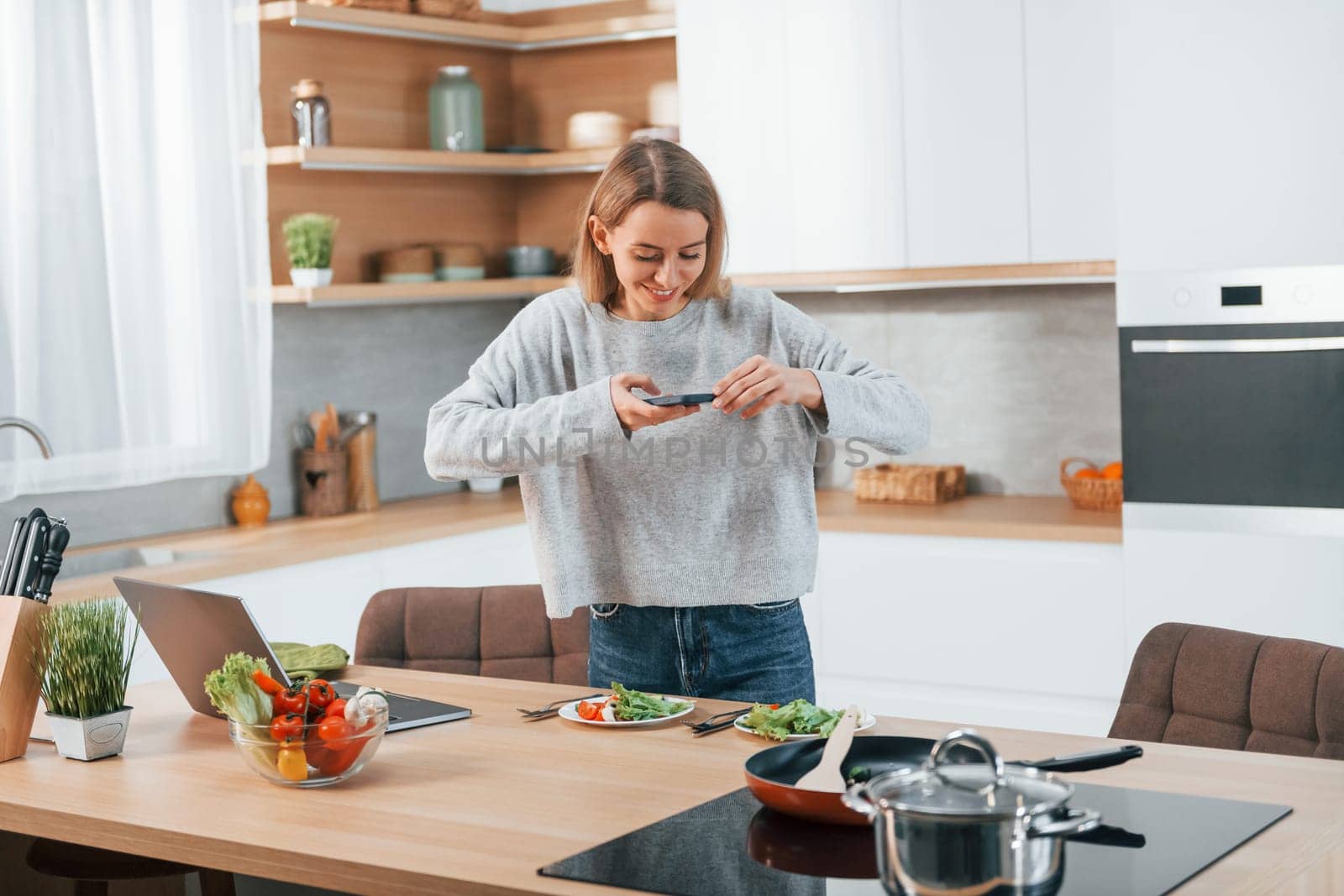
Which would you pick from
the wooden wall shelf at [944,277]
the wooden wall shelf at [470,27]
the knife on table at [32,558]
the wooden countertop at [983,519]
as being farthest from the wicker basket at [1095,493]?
the knife on table at [32,558]

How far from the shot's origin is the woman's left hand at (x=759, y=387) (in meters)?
2.12

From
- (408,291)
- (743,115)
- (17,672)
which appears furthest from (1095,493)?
(17,672)

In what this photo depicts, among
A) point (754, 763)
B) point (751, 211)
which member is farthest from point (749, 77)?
point (754, 763)

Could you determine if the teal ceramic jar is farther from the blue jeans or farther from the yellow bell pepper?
the yellow bell pepper

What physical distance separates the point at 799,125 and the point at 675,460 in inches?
82.3

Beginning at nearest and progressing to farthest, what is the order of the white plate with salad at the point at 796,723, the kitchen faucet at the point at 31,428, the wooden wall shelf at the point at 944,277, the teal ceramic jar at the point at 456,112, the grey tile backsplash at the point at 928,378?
the white plate with salad at the point at 796,723
the kitchen faucet at the point at 31,428
the wooden wall shelf at the point at 944,277
the grey tile backsplash at the point at 928,378
the teal ceramic jar at the point at 456,112

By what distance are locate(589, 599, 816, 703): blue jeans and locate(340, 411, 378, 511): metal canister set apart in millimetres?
2261

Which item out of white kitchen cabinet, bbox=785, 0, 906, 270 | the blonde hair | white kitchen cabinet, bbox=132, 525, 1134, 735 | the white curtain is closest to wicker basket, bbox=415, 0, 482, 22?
the white curtain

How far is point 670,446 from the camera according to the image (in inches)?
92.0

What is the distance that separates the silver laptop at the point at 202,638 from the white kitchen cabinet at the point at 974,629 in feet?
6.33

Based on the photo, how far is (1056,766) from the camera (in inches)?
65.3

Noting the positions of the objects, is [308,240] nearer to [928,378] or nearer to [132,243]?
[132,243]

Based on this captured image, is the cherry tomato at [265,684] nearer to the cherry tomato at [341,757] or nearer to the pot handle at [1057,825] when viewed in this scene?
the cherry tomato at [341,757]

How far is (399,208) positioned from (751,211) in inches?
42.1
